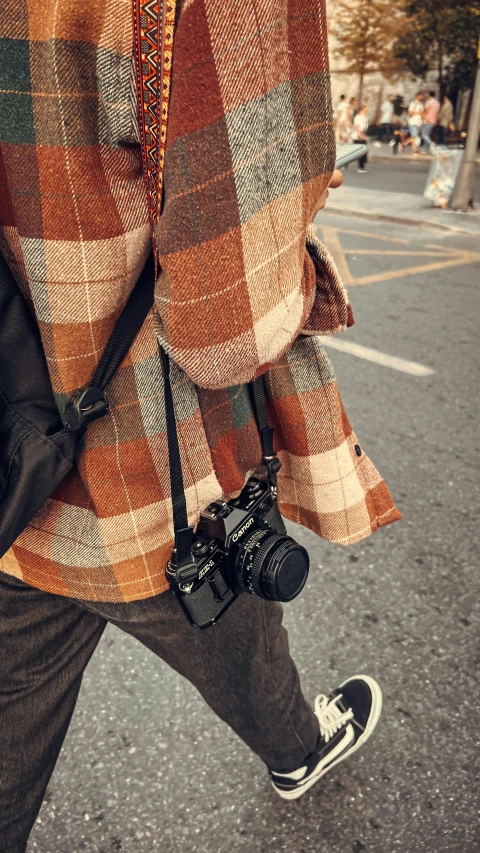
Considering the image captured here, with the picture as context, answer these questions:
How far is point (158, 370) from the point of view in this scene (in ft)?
3.09

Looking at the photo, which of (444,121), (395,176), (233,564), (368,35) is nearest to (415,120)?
(444,121)

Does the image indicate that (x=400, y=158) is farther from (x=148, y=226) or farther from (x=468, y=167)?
(x=148, y=226)

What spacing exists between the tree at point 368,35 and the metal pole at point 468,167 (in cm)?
2024

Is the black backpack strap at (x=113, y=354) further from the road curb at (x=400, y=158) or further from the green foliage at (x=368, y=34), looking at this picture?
the green foliage at (x=368, y=34)

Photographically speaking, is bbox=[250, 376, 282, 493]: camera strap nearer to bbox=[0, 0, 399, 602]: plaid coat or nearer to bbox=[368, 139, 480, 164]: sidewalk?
bbox=[0, 0, 399, 602]: plaid coat

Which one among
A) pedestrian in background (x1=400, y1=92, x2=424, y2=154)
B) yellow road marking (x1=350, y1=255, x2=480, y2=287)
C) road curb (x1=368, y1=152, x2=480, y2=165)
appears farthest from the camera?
pedestrian in background (x1=400, y1=92, x2=424, y2=154)

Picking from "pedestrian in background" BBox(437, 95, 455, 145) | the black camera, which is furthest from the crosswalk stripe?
"pedestrian in background" BBox(437, 95, 455, 145)

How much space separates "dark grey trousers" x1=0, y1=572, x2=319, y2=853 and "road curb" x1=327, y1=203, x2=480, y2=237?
7602 mm

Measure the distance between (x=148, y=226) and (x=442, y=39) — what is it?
2669 cm

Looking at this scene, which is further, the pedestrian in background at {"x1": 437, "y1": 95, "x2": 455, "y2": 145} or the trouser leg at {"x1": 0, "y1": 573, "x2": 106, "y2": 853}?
the pedestrian in background at {"x1": 437, "y1": 95, "x2": 455, "y2": 145}

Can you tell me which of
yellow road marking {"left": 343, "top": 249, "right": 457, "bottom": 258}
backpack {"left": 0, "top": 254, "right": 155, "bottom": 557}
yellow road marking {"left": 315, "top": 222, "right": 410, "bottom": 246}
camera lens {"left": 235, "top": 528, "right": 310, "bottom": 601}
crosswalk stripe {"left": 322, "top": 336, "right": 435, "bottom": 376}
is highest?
backpack {"left": 0, "top": 254, "right": 155, "bottom": 557}

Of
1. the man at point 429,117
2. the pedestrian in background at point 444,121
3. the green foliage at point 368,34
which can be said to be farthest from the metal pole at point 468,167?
the green foliage at point 368,34

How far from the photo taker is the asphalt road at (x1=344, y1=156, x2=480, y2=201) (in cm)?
1227

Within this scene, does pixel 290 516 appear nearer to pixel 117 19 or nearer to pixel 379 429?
pixel 117 19
